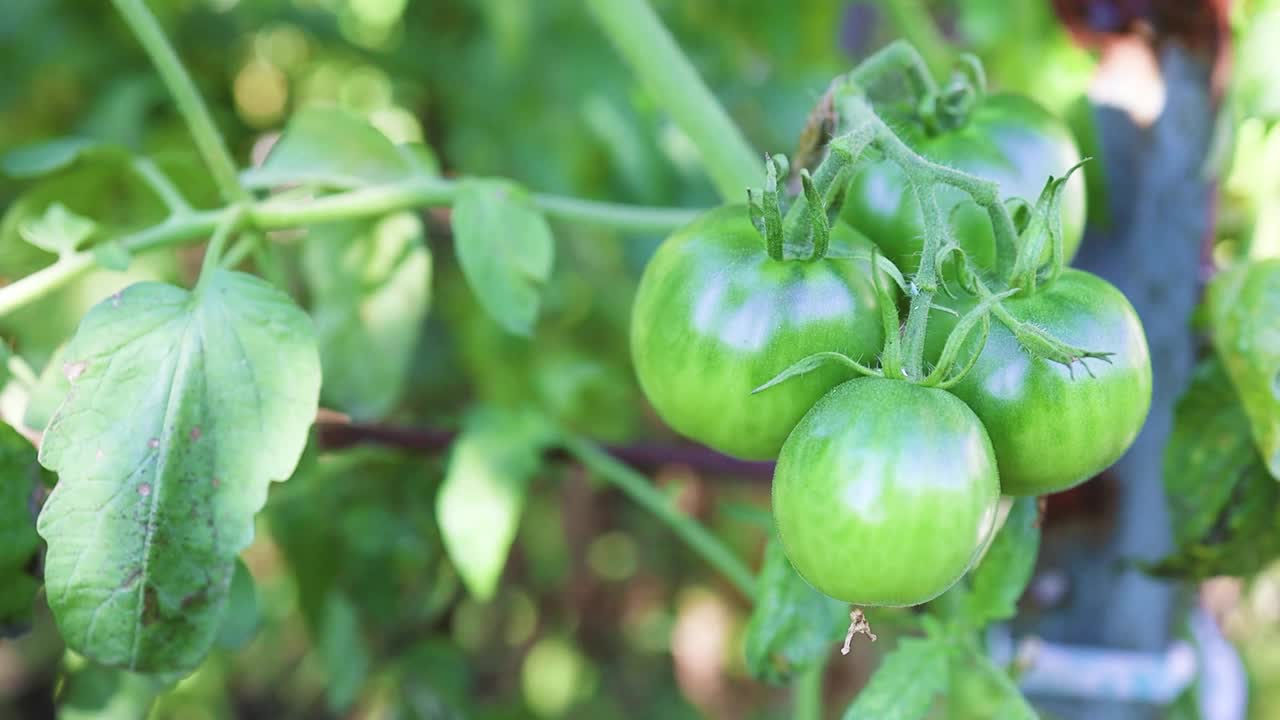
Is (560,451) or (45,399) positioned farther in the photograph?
A: (560,451)

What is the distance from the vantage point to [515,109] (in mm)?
1565

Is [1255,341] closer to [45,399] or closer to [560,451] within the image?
[560,451]

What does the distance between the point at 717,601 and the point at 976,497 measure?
54.2 inches

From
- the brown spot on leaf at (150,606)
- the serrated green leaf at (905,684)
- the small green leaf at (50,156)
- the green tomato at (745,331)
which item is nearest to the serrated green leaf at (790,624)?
the serrated green leaf at (905,684)

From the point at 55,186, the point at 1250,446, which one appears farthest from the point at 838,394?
the point at 55,186

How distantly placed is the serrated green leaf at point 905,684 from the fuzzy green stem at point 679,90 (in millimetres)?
346

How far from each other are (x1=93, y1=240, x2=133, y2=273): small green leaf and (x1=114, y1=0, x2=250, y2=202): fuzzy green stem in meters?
0.09

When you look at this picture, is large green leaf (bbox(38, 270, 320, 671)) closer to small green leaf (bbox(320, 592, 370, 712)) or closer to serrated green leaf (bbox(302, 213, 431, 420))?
serrated green leaf (bbox(302, 213, 431, 420))

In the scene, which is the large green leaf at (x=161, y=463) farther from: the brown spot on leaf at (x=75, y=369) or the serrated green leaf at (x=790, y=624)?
the serrated green leaf at (x=790, y=624)

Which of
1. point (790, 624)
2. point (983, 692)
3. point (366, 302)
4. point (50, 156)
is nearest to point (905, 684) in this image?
point (790, 624)

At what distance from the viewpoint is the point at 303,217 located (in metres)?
0.85

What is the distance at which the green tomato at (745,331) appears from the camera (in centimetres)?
63

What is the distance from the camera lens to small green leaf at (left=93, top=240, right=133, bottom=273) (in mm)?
769

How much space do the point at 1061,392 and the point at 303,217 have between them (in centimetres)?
54
